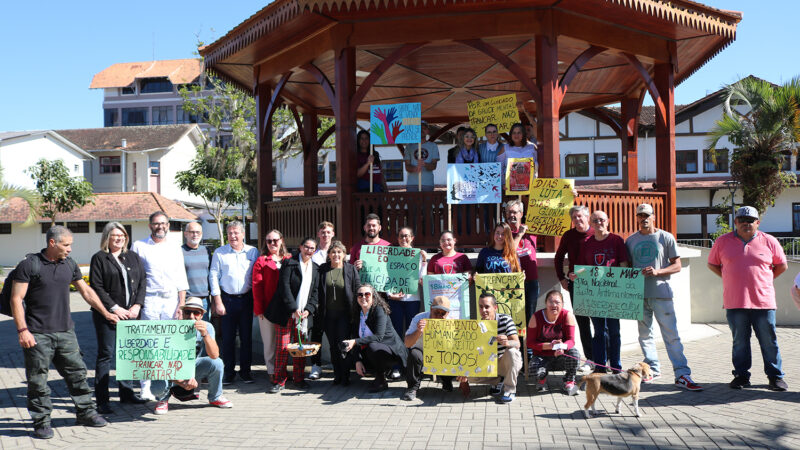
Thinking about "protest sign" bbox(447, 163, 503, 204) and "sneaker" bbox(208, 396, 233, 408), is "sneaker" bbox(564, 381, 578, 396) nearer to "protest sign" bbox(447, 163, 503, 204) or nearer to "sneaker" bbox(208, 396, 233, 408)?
"protest sign" bbox(447, 163, 503, 204)

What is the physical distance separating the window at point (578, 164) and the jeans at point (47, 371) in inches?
1343

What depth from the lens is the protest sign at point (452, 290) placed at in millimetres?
7547

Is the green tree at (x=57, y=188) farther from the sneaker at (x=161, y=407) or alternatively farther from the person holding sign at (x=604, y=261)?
the person holding sign at (x=604, y=261)

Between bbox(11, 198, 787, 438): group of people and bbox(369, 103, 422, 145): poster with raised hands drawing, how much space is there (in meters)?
1.76

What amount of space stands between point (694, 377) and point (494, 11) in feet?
18.3

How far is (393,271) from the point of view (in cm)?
793

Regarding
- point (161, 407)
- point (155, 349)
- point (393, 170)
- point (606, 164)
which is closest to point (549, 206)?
point (155, 349)

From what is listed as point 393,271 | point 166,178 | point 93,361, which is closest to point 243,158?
point 166,178

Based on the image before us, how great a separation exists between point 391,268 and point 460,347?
1.54m

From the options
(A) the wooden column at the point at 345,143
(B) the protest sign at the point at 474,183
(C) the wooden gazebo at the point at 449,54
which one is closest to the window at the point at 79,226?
(C) the wooden gazebo at the point at 449,54

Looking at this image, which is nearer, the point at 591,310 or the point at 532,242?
the point at 591,310

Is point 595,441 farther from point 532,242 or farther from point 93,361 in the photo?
point 93,361

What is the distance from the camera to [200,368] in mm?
6660

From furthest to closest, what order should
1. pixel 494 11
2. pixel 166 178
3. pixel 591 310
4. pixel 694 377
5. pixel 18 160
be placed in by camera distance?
pixel 166 178 < pixel 18 160 < pixel 494 11 < pixel 694 377 < pixel 591 310
